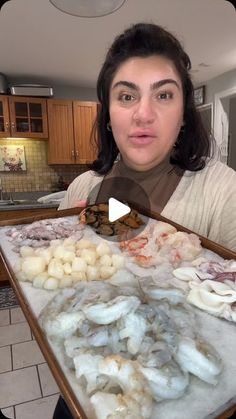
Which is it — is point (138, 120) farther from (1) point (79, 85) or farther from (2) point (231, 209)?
(1) point (79, 85)

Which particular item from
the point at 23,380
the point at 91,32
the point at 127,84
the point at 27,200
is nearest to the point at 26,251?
the point at 127,84

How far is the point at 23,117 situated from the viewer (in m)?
1.85

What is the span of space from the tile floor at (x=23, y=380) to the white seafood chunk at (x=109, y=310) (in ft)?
1.96

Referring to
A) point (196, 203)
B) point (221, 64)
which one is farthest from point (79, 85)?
point (196, 203)

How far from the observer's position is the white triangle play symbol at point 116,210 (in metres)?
0.53

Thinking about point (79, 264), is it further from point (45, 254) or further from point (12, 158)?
point (12, 158)

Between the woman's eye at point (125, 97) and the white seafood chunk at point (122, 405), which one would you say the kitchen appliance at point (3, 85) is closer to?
the woman's eye at point (125, 97)

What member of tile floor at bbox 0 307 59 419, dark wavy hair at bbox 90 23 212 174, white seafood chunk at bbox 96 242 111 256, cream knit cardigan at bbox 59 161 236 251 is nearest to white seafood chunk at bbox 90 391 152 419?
white seafood chunk at bbox 96 242 111 256

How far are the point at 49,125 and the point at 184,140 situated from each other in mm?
1555

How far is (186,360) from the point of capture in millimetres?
201

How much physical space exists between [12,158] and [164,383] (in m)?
1.98

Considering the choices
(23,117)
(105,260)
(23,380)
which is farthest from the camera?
(23,117)

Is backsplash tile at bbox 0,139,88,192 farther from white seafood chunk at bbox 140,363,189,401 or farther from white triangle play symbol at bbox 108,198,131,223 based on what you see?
white seafood chunk at bbox 140,363,189,401

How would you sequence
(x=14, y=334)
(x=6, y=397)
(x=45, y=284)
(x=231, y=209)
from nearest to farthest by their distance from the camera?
(x=45, y=284) < (x=231, y=209) < (x=6, y=397) < (x=14, y=334)
